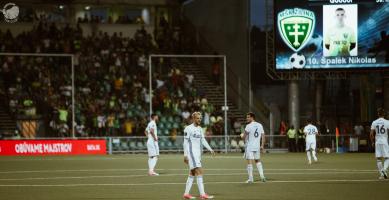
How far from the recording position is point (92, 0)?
60000 mm

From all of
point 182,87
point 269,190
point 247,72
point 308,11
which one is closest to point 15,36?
point 182,87

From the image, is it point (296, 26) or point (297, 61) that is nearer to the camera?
point (296, 26)

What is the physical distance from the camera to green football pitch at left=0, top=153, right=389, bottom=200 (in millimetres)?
20984

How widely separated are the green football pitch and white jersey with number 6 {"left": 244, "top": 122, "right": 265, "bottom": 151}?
46.5 inches

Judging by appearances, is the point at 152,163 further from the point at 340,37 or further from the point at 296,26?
the point at 340,37

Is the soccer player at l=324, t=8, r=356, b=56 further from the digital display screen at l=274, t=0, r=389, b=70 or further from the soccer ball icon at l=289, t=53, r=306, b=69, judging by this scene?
the soccer ball icon at l=289, t=53, r=306, b=69

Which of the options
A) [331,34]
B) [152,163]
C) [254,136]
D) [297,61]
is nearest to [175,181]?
[254,136]

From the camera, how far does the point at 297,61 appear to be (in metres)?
43.9

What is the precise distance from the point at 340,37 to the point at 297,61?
2654mm

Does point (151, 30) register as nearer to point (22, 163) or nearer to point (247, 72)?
point (247, 72)

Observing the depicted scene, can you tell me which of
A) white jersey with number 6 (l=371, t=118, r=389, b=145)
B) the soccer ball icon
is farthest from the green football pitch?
the soccer ball icon

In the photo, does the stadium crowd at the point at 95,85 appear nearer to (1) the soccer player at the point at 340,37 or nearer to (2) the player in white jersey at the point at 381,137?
(1) the soccer player at the point at 340,37

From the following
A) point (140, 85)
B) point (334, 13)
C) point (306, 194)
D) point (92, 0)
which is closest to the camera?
point (306, 194)

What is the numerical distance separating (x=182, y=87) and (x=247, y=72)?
4696 mm
